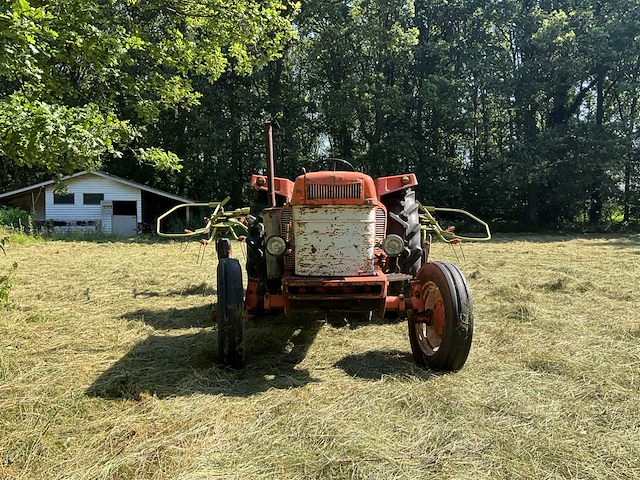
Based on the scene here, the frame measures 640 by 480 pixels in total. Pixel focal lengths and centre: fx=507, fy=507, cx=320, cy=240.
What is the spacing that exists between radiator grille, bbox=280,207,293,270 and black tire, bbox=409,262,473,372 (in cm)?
108

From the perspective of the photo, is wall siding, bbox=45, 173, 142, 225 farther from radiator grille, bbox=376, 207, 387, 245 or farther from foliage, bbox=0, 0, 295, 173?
radiator grille, bbox=376, 207, 387, 245

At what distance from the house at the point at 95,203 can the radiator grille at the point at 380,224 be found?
798 inches

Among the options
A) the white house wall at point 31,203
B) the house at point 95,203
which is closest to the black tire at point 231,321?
the house at point 95,203

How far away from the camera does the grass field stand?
7.88ft

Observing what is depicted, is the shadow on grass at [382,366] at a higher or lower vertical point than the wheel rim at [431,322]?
lower

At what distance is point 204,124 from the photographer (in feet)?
76.5

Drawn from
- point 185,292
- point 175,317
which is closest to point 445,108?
point 185,292

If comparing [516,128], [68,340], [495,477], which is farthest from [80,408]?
[516,128]

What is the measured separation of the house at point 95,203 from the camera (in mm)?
23312

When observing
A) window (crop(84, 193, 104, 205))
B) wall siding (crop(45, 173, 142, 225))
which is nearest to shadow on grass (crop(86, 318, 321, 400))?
wall siding (crop(45, 173, 142, 225))

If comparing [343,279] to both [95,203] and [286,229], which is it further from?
[95,203]

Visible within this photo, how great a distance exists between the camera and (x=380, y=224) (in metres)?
4.36

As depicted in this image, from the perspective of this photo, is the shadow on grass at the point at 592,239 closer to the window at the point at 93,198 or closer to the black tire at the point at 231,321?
the black tire at the point at 231,321

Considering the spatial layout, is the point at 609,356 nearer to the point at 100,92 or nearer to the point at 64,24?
the point at 64,24
